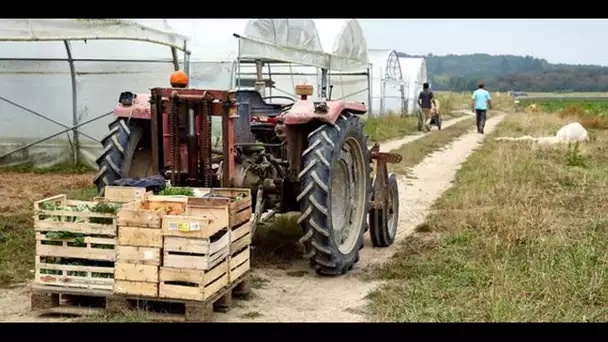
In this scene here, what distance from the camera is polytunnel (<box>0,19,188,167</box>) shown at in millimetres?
13023

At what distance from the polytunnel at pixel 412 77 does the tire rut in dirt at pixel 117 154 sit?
2805 centimetres

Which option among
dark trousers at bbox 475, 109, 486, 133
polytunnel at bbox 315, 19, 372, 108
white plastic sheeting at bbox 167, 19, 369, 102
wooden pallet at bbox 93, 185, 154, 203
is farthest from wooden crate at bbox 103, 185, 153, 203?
dark trousers at bbox 475, 109, 486, 133

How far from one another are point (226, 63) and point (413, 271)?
8521 millimetres

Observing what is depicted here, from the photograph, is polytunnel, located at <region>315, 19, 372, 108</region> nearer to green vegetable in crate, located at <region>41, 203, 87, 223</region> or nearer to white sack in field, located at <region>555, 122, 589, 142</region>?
white sack in field, located at <region>555, 122, 589, 142</region>

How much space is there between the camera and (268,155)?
258 inches

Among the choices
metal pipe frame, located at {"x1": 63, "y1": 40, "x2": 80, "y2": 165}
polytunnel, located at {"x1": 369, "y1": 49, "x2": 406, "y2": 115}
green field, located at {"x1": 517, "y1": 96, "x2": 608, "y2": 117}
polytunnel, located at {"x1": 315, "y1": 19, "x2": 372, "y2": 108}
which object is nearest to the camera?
metal pipe frame, located at {"x1": 63, "y1": 40, "x2": 80, "y2": 165}

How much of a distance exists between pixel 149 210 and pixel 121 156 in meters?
1.79

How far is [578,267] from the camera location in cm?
552

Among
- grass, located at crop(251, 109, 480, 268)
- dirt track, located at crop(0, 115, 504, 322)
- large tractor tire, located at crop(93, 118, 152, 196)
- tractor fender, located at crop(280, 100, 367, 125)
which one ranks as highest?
tractor fender, located at crop(280, 100, 367, 125)

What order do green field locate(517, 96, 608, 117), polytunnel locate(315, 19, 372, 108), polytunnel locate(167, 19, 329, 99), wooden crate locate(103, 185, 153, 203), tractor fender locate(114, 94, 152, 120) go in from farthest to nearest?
green field locate(517, 96, 608, 117), polytunnel locate(315, 19, 372, 108), polytunnel locate(167, 19, 329, 99), tractor fender locate(114, 94, 152, 120), wooden crate locate(103, 185, 153, 203)

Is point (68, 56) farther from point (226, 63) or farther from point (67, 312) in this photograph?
point (67, 312)

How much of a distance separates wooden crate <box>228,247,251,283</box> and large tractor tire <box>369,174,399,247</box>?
6.85 ft

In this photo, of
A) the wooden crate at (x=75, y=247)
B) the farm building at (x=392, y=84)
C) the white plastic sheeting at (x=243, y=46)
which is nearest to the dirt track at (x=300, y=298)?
the wooden crate at (x=75, y=247)

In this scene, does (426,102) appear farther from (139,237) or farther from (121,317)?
(121,317)
